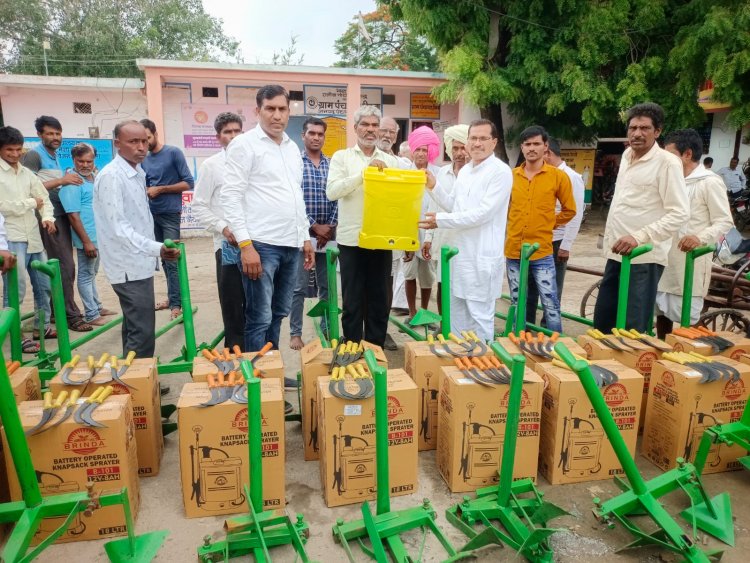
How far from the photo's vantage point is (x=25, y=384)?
2.33m

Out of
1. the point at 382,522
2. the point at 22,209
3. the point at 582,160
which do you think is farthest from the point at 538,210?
the point at 582,160

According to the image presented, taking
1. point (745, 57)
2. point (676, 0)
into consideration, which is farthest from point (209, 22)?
point (745, 57)

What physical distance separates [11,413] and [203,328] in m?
3.25

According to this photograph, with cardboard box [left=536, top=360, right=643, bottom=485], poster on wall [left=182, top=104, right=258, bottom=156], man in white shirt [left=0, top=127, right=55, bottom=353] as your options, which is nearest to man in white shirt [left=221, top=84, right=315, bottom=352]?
cardboard box [left=536, top=360, right=643, bottom=485]

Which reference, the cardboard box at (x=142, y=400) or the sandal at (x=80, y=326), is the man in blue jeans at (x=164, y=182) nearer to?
the sandal at (x=80, y=326)

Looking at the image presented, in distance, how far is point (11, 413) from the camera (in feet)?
5.18

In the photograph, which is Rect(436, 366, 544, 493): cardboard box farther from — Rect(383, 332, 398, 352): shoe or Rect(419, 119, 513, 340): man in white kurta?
Rect(383, 332, 398, 352): shoe

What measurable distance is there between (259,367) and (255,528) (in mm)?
751

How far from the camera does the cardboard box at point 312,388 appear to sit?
2512 mm

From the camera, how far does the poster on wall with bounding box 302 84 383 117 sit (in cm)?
995

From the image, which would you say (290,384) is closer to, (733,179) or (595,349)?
(595,349)

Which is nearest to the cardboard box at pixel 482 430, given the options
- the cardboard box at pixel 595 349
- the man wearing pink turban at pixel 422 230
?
the cardboard box at pixel 595 349

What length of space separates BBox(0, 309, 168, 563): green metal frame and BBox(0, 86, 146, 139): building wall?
1001cm

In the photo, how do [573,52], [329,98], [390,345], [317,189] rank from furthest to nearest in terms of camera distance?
[329,98] < [573,52] < [390,345] < [317,189]
